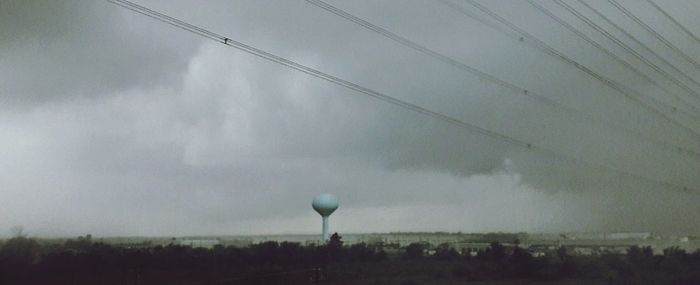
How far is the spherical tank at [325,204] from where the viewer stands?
88250 millimetres

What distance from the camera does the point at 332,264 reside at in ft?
365

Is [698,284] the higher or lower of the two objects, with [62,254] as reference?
lower

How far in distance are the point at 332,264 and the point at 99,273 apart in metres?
54.4

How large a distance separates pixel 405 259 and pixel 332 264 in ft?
94.0

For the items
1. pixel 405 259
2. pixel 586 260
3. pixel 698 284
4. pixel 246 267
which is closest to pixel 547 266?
pixel 586 260

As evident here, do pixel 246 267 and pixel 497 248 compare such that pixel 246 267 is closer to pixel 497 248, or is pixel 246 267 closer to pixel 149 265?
pixel 149 265

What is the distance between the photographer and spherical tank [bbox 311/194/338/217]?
290ft

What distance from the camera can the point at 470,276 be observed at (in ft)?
332

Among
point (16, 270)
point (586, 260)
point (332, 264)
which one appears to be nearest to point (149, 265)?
point (16, 270)

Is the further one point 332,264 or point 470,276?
point 332,264

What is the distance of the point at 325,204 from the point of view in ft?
290

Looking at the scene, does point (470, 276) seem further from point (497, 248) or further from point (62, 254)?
point (62, 254)

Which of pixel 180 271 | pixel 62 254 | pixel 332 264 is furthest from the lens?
pixel 332 264

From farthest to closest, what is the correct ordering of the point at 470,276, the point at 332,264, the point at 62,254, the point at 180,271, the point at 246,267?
the point at 332,264 < the point at 470,276 < the point at 246,267 < the point at 180,271 < the point at 62,254
